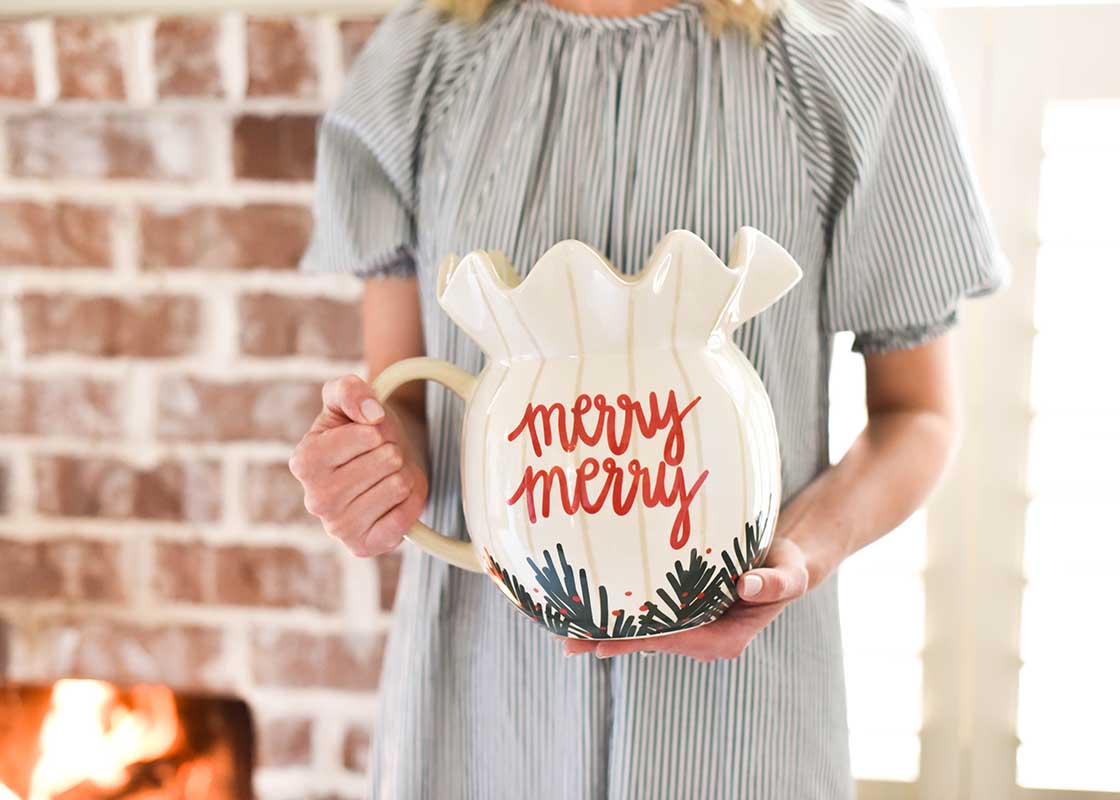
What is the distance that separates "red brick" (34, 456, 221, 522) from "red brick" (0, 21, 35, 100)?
0.33 meters

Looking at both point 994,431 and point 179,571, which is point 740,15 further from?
point 179,571

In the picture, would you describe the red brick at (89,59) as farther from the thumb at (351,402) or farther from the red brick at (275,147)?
the thumb at (351,402)

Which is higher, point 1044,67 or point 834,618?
point 1044,67

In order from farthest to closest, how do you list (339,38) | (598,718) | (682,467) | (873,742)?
(873,742) → (339,38) → (598,718) → (682,467)

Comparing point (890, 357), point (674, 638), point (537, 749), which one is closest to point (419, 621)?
point (537, 749)

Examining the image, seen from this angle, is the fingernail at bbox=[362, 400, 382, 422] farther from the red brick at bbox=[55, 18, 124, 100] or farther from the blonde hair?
the red brick at bbox=[55, 18, 124, 100]

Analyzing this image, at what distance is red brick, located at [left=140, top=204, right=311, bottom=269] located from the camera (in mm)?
885

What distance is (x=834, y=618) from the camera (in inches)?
26.6

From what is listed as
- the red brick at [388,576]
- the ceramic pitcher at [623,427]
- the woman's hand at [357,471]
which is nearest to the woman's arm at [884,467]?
the ceramic pitcher at [623,427]

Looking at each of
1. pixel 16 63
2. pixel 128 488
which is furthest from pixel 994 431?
pixel 16 63

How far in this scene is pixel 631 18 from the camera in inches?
24.2

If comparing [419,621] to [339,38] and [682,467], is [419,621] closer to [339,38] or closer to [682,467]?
[682,467]

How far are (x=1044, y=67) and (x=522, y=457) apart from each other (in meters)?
0.66

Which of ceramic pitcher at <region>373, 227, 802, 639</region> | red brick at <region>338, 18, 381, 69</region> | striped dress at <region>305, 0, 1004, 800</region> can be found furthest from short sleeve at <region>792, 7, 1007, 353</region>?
red brick at <region>338, 18, 381, 69</region>
